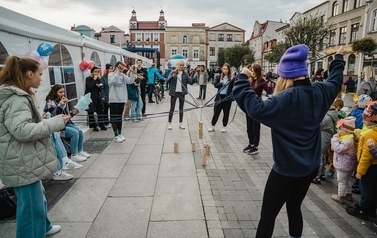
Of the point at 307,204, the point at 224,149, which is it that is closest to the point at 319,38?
the point at 224,149

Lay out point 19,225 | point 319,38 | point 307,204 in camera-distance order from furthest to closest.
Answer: point 319,38
point 307,204
point 19,225

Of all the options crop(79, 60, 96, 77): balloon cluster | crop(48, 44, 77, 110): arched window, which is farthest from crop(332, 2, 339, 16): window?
crop(48, 44, 77, 110): arched window

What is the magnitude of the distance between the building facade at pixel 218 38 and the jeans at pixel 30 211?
69171 mm

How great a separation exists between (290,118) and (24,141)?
2134mm

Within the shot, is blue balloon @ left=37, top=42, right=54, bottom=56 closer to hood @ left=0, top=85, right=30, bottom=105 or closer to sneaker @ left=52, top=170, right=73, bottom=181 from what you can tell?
sneaker @ left=52, top=170, right=73, bottom=181

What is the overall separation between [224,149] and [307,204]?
8.85ft

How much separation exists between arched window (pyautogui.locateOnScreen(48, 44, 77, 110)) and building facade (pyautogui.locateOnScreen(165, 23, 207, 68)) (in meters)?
60.4

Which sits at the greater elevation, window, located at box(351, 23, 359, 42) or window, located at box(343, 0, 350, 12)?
window, located at box(343, 0, 350, 12)

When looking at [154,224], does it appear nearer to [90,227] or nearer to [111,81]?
[90,227]

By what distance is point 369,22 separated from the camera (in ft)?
82.8

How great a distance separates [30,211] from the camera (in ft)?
7.58

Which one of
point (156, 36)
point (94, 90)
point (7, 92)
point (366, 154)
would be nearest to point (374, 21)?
point (94, 90)

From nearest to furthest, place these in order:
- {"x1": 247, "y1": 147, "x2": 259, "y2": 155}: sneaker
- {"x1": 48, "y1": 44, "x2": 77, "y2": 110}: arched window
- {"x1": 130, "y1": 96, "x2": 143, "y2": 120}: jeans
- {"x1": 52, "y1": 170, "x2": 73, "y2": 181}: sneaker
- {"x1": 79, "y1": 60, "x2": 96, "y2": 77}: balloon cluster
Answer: {"x1": 52, "y1": 170, "x2": 73, "y2": 181}: sneaker, {"x1": 247, "y1": 147, "x2": 259, "y2": 155}: sneaker, {"x1": 48, "y1": 44, "x2": 77, "y2": 110}: arched window, {"x1": 79, "y1": 60, "x2": 96, "y2": 77}: balloon cluster, {"x1": 130, "y1": 96, "x2": 143, "y2": 120}: jeans

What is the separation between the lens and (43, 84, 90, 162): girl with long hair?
4.59 m
